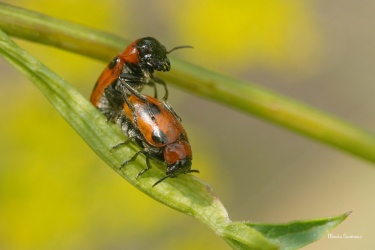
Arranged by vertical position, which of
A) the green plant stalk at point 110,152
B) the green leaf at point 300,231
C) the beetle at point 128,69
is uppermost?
the beetle at point 128,69

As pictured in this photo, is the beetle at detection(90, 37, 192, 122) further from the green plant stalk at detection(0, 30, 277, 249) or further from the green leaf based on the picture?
the green leaf

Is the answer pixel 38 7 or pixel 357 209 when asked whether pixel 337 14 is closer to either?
pixel 357 209

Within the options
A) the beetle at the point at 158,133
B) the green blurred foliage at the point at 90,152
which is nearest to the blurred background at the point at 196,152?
the green blurred foliage at the point at 90,152

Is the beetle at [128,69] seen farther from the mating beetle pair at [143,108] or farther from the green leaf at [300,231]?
the green leaf at [300,231]

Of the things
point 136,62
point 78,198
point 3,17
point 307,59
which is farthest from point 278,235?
point 307,59

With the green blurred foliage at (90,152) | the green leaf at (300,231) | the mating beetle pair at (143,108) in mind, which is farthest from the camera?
the green blurred foliage at (90,152)

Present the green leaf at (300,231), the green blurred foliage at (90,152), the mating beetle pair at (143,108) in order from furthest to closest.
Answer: the green blurred foliage at (90,152) → the mating beetle pair at (143,108) → the green leaf at (300,231)
